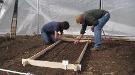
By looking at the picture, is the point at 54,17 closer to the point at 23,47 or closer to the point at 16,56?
the point at 23,47

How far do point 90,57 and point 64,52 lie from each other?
0.99 m

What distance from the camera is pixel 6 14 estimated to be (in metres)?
14.1

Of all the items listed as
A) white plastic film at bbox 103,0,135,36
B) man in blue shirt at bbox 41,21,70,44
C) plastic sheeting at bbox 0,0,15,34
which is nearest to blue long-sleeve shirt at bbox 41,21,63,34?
man in blue shirt at bbox 41,21,70,44

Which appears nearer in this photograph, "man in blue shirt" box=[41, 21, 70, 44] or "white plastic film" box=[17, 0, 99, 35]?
"man in blue shirt" box=[41, 21, 70, 44]

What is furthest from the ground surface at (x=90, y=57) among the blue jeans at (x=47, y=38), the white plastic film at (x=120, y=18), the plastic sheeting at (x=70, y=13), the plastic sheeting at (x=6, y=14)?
the plastic sheeting at (x=6, y=14)

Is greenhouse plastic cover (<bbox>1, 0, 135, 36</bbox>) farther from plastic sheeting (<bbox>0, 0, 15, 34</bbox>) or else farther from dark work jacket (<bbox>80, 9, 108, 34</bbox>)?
dark work jacket (<bbox>80, 9, 108, 34</bbox>)

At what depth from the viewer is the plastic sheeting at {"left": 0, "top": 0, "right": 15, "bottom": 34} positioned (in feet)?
46.3

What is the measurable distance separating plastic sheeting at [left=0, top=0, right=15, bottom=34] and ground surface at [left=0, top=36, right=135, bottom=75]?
5.70ft

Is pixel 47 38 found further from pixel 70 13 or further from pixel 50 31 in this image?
pixel 70 13

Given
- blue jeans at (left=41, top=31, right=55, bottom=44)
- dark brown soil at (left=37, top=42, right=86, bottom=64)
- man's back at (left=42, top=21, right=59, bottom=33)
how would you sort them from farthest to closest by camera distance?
blue jeans at (left=41, top=31, right=55, bottom=44) → man's back at (left=42, top=21, right=59, bottom=33) → dark brown soil at (left=37, top=42, right=86, bottom=64)

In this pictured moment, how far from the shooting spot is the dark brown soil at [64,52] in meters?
A: 9.20

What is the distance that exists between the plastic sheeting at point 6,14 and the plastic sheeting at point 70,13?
0.38 m

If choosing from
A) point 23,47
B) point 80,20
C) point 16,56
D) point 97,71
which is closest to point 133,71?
point 97,71

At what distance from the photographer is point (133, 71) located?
793 centimetres
